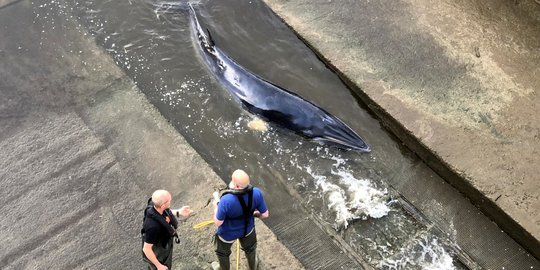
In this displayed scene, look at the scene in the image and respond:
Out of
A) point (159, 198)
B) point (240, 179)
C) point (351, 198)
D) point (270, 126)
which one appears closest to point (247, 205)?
point (240, 179)

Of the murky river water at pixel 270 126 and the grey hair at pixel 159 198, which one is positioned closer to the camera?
the grey hair at pixel 159 198

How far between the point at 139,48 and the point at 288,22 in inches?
111

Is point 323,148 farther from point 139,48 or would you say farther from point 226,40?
point 139,48

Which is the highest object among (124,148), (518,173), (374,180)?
(518,173)

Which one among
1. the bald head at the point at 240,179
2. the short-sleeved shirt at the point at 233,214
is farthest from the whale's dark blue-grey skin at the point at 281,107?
the bald head at the point at 240,179

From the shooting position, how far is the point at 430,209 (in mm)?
7309

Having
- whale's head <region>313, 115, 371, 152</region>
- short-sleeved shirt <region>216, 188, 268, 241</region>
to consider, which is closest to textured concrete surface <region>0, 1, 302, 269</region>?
short-sleeved shirt <region>216, 188, 268, 241</region>

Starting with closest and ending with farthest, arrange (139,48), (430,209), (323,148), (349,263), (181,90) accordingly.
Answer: (349,263)
(430,209)
(323,148)
(181,90)
(139,48)

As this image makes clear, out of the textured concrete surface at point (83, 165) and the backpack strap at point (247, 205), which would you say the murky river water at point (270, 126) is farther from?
the backpack strap at point (247, 205)

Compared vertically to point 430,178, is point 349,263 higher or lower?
lower

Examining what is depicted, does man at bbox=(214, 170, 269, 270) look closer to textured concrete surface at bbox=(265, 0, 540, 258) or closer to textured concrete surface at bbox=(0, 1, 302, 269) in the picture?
textured concrete surface at bbox=(0, 1, 302, 269)

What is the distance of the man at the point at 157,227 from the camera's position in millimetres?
4934

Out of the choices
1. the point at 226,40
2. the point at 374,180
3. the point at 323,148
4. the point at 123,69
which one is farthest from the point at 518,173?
the point at 123,69

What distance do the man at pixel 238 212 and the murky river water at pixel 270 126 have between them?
183 cm
